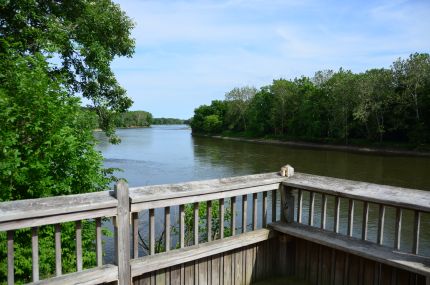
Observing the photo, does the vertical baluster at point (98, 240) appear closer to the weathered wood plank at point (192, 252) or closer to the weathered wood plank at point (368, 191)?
the weathered wood plank at point (192, 252)

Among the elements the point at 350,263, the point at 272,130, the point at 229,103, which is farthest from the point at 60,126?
the point at 229,103

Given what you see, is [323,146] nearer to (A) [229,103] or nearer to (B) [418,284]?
(A) [229,103]

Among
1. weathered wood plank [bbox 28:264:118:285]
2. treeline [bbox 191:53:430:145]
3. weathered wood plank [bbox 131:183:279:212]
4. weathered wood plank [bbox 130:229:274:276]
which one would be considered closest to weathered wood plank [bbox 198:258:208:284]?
weathered wood plank [bbox 130:229:274:276]

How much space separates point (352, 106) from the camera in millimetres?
52750

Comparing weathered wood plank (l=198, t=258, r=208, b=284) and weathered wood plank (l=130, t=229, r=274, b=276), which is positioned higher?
weathered wood plank (l=130, t=229, r=274, b=276)

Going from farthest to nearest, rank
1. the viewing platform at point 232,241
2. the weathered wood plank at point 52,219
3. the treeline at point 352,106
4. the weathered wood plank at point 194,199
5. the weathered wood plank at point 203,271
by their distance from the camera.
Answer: the treeline at point 352,106
the weathered wood plank at point 203,271
the weathered wood plank at point 194,199
the viewing platform at point 232,241
the weathered wood plank at point 52,219

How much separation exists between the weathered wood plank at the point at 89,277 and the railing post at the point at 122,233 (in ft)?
0.20

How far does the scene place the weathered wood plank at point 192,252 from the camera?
329 cm

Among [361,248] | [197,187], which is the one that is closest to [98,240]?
[197,187]

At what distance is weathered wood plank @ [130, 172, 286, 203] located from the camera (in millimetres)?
3266

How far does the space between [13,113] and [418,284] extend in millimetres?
4780

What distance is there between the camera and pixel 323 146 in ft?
184

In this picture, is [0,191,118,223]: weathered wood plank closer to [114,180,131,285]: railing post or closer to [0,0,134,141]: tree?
[114,180,131,285]: railing post

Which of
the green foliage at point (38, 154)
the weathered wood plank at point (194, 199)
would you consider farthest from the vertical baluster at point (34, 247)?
the green foliage at point (38, 154)
